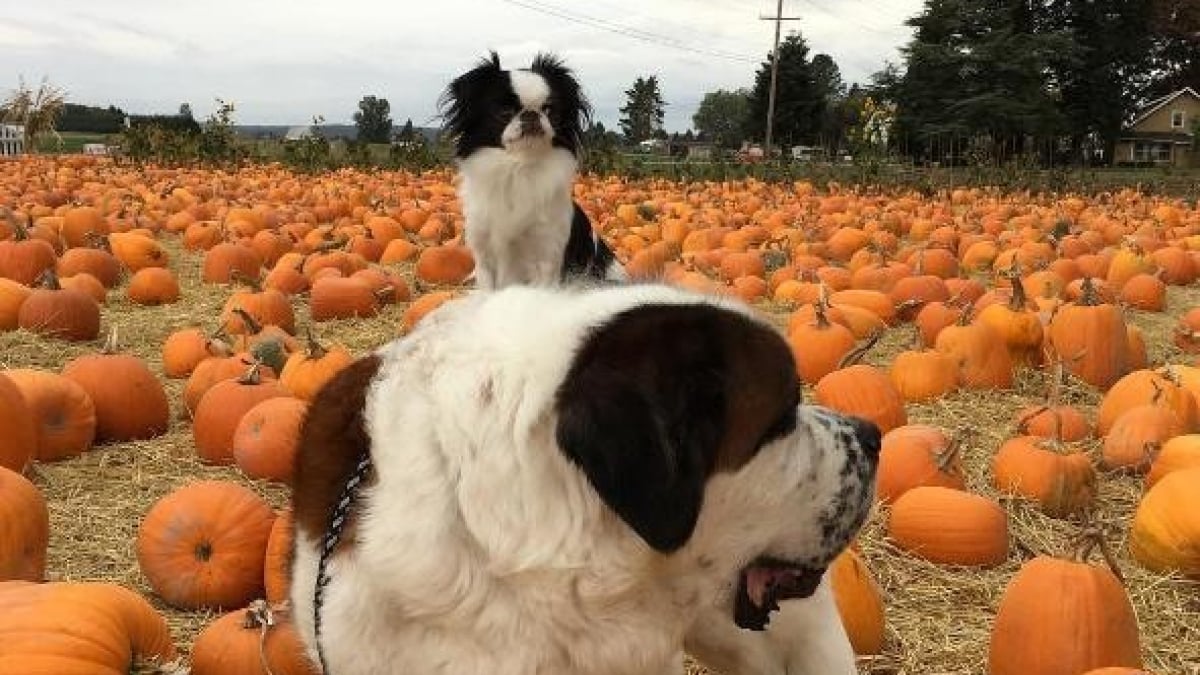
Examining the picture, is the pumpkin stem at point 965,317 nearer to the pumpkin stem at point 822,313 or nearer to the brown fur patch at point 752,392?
the pumpkin stem at point 822,313

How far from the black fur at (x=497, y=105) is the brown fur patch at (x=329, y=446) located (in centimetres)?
536

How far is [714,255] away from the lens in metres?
9.38

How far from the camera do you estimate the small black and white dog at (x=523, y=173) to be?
297 inches

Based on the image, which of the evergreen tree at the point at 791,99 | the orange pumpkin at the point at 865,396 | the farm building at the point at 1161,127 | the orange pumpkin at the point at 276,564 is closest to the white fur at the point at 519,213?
the orange pumpkin at the point at 865,396

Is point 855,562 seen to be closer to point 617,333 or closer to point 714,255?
A: point 617,333

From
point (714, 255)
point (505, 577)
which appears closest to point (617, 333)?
point (505, 577)

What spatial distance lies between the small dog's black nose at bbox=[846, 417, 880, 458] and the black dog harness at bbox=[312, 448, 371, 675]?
1.04m

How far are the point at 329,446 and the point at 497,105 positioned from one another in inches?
225

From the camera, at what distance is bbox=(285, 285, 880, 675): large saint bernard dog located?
186 centimetres

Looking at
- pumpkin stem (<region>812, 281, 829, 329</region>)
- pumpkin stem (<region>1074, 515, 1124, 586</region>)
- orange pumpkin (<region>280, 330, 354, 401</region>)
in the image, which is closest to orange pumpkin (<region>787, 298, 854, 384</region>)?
pumpkin stem (<region>812, 281, 829, 329</region>)

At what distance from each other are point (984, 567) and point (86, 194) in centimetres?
1312

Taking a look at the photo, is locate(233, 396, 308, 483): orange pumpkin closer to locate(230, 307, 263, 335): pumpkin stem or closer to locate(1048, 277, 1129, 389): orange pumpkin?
locate(230, 307, 263, 335): pumpkin stem

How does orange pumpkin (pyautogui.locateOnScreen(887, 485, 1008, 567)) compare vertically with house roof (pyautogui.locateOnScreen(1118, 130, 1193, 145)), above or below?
below

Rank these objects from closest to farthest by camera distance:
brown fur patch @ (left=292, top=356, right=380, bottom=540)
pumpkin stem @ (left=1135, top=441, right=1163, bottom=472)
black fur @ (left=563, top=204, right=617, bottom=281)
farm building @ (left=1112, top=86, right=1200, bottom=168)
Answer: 1. brown fur patch @ (left=292, top=356, right=380, bottom=540)
2. pumpkin stem @ (left=1135, top=441, right=1163, bottom=472)
3. black fur @ (left=563, top=204, right=617, bottom=281)
4. farm building @ (left=1112, top=86, right=1200, bottom=168)
